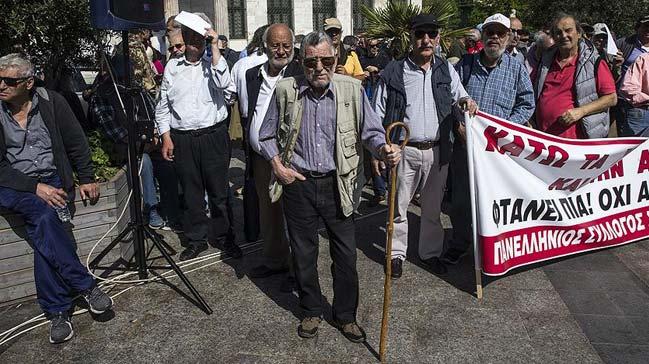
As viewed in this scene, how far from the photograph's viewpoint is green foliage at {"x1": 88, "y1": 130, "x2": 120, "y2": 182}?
5.30 m

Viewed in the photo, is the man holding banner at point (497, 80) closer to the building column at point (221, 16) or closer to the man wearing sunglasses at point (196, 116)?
the man wearing sunglasses at point (196, 116)

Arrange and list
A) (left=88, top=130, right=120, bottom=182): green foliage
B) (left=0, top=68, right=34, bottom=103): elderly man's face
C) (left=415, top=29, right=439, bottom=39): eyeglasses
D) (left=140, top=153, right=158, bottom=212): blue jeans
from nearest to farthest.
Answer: (left=0, top=68, right=34, bottom=103): elderly man's face < (left=415, top=29, right=439, bottom=39): eyeglasses < (left=88, top=130, right=120, bottom=182): green foliage < (left=140, top=153, right=158, bottom=212): blue jeans

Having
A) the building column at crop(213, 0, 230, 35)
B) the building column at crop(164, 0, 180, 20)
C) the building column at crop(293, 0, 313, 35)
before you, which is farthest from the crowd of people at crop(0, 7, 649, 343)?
the building column at crop(293, 0, 313, 35)

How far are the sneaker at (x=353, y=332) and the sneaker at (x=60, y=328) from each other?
178 cm

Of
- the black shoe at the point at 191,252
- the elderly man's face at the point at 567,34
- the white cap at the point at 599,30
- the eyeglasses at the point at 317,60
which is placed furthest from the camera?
the white cap at the point at 599,30

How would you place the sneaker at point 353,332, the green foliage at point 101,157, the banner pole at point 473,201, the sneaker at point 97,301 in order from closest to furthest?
the sneaker at point 353,332 → the sneaker at point 97,301 → the banner pole at point 473,201 → the green foliage at point 101,157

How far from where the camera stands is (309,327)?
4.01 metres

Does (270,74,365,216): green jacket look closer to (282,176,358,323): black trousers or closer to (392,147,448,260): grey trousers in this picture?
(282,176,358,323): black trousers

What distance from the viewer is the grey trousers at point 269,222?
190 inches

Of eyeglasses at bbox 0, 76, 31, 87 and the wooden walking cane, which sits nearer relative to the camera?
the wooden walking cane

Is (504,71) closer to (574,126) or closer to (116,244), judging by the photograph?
(574,126)

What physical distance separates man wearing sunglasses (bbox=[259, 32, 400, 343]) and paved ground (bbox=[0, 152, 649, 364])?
310 mm

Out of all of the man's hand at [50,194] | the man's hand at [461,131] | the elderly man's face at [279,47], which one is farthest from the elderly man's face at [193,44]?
the man's hand at [461,131]


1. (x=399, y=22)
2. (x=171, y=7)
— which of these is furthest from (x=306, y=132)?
(x=171, y=7)
